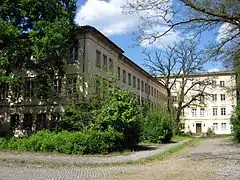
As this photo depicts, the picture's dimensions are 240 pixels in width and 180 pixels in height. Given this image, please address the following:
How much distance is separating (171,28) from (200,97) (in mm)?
49319

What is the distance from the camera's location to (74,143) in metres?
22.3

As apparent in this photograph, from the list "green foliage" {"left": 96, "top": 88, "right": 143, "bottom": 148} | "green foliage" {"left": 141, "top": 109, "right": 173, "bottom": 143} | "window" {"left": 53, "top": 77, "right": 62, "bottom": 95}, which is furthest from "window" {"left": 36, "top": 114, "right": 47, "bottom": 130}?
"green foliage" {"left": 96, "top": 88, "right": 143, "bottom": 148}

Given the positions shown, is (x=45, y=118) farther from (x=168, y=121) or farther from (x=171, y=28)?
(x=171, y=28)

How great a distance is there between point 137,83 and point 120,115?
3456 centimetres

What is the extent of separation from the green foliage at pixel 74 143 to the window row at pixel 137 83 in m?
21.0

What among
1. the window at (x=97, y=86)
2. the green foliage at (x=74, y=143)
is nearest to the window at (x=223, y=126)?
the window at (x=97, y=86)

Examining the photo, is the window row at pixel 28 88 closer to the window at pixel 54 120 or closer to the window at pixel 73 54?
the window at pixel 73 54

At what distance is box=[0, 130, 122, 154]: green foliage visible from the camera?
2222 centimetres

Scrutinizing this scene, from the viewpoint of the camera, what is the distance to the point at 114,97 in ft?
84.9

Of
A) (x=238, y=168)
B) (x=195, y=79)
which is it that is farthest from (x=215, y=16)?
(x=195, y=79)

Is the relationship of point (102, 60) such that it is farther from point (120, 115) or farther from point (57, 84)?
point (120, 115)

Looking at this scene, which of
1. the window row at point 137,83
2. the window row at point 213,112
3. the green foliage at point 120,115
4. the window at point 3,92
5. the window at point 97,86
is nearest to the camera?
the green foliage at point 120,115

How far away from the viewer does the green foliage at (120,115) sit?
82.1 ft

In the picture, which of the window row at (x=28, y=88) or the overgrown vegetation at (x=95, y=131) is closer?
the overgrown vegetation at (x=95, y=131)
